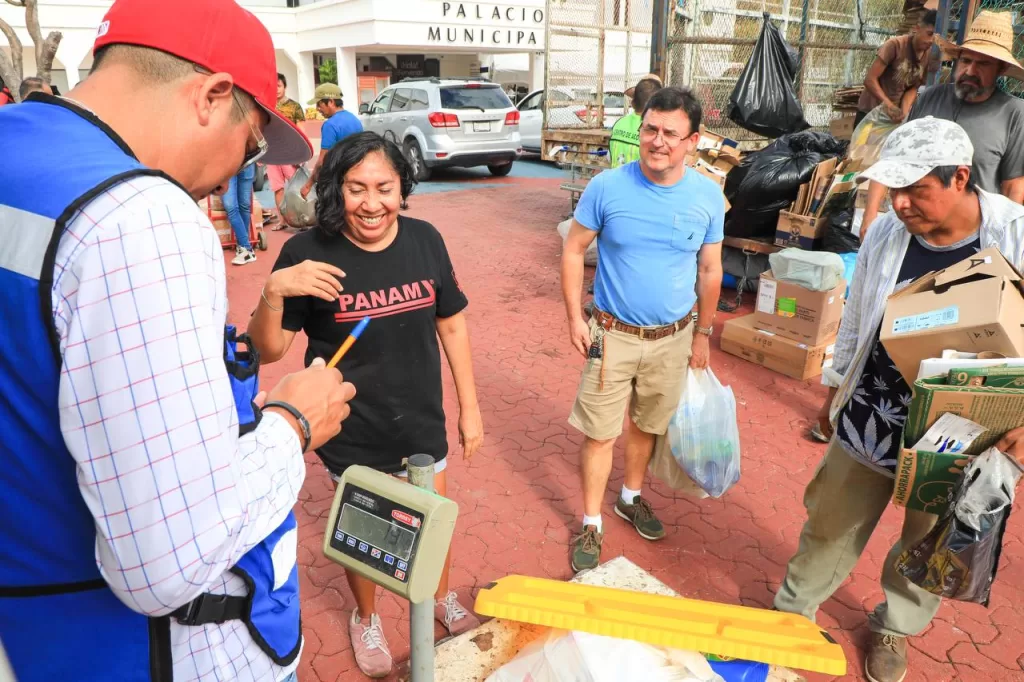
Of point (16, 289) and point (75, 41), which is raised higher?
point (75, 41)

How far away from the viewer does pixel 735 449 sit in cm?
319

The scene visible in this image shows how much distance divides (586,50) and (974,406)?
9.46m

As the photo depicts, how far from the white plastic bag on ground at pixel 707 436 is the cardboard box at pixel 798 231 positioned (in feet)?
10.3

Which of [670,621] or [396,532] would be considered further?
[670,621]

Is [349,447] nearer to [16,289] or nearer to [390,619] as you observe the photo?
[390,619]

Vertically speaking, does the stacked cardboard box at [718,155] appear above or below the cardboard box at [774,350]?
above

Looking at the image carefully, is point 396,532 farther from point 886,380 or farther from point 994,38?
point 994,38

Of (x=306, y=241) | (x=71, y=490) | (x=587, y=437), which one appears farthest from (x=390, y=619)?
(x=71, y=490)

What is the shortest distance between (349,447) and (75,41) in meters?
26.5

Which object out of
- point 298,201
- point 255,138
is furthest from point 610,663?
point 298,201

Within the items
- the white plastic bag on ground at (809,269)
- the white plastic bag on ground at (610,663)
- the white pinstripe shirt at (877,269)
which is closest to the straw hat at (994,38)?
the white plastic bag on ground at (809,269)

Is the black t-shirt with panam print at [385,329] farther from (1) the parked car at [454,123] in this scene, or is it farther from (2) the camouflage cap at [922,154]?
(1) the parked car at [454,123]

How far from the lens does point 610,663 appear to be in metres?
1.91

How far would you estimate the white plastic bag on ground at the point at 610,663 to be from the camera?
188 cm
